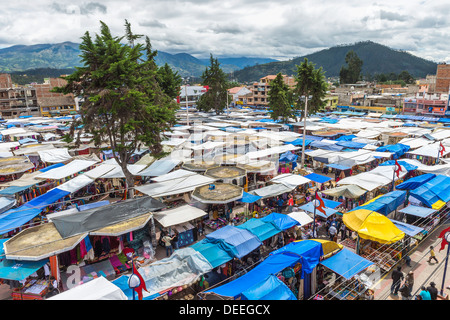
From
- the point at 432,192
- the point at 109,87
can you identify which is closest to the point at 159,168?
the point at 109,87

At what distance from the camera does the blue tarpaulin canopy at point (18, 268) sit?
28.2 ft

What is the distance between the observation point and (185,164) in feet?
65.7

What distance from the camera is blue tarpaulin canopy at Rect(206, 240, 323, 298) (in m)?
7.94

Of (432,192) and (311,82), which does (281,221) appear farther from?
(311,82)

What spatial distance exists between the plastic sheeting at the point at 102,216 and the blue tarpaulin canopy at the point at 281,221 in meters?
5.25

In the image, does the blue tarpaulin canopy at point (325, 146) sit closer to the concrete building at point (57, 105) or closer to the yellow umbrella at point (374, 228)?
the yellow umbrella at point (374, 228)

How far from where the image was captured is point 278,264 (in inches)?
343

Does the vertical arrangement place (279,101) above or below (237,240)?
above

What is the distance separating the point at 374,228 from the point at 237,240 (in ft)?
17.5

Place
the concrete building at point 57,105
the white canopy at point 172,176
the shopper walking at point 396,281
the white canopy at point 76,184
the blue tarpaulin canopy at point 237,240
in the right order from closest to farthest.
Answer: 1. the shopper walking at point 396,281
2. the blue tarpaulin canopy at point 237,240
3. the white canopy at point 76,184
4. the white canopy at point 172,176
5. the concrete building at point 57,105

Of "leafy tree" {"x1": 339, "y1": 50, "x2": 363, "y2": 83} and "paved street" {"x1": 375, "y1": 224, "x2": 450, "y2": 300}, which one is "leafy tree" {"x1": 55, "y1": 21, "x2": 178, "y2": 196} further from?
"leafy tree" {"x1": 339, "y1": 50, "x2": 363, "y2": 83}

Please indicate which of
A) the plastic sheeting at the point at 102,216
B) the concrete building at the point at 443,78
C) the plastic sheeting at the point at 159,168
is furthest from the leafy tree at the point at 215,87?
the concrete building at the point at 443,78
